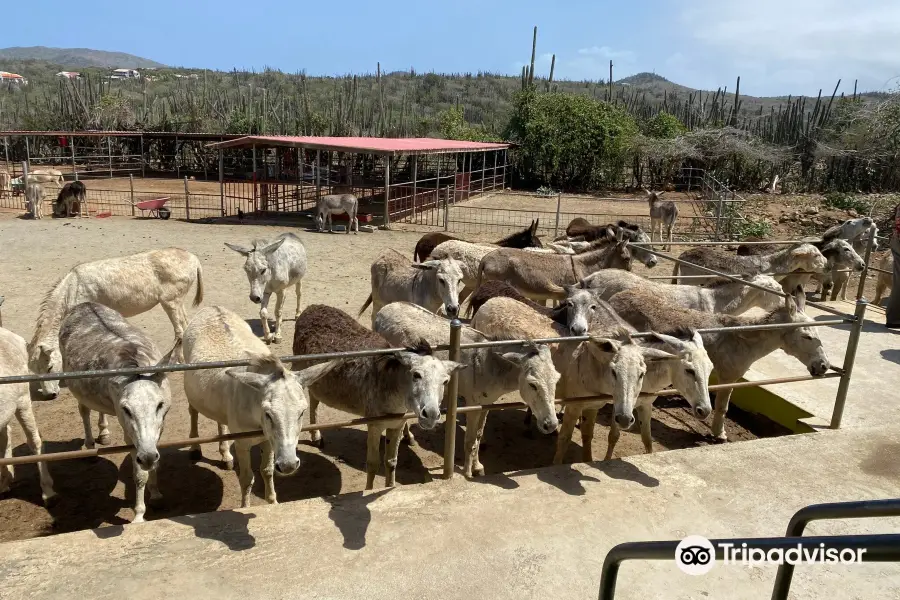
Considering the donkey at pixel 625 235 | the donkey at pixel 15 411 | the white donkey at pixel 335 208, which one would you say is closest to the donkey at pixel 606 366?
the donkey at pixel 625 235

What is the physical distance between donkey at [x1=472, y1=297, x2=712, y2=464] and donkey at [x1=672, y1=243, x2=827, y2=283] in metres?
4.03

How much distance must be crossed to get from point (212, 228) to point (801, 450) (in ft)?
58.0

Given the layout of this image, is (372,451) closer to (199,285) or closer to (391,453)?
(391,453)

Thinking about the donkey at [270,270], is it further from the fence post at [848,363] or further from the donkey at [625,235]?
the fence post at [848,363]

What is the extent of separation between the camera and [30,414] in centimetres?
532

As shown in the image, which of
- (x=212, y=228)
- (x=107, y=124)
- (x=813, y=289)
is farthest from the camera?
(x=107, y=124)

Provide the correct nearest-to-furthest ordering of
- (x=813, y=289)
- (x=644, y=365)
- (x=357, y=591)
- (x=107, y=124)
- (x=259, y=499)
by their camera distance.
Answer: (x=357, y=591) → (x=644, y=365) → (x=259, y=499) → (x=813, y=289) → (x=107, y=124)

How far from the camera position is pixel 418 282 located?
28.4ft

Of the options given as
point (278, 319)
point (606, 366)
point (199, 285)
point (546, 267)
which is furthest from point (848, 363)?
point (199, 285)

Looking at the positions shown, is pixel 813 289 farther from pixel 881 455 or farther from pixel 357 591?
pixel 357 591

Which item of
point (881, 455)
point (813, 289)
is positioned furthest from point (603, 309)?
point (813, 289)

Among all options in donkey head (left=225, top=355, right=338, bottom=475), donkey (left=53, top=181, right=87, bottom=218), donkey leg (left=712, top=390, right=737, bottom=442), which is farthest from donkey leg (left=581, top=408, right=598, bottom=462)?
donkey (left=53, top=181, right=87, bottom=218)

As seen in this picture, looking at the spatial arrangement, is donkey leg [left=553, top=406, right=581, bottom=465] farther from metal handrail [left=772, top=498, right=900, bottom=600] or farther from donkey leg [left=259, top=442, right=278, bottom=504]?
metal handrail [left=772, top=498, right=900, bottom=600]

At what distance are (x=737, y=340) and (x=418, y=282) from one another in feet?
13.4
